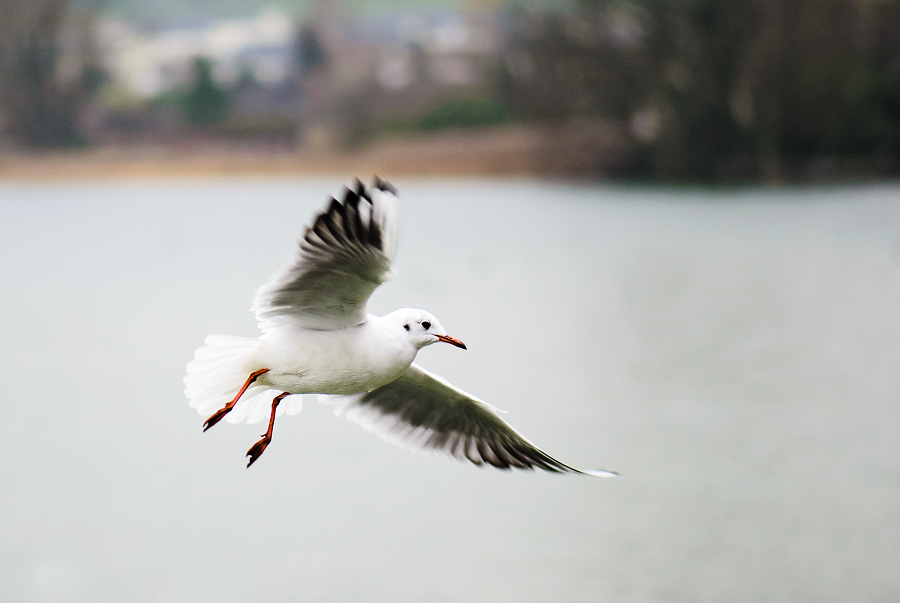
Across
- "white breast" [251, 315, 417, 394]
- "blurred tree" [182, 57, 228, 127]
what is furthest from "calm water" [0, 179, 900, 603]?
"blurred tree" [182, 57, 228, 127]

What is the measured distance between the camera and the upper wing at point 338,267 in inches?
174

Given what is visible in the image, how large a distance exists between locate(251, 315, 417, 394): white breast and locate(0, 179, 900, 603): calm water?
111 inches

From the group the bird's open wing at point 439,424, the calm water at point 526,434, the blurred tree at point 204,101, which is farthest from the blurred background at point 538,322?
the blurred tree at point 204,101

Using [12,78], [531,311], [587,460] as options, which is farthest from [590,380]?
[12,78]

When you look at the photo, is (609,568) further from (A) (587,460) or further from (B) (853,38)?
(B) (853,38)

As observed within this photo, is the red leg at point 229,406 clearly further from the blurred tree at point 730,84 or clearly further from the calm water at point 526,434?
the blurred tree at point 730,84

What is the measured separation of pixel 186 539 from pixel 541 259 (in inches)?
526

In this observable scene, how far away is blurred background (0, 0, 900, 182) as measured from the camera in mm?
29172

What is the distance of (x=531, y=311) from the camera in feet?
52.0

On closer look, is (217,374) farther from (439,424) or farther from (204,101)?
(204,101)

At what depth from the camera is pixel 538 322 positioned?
15.0 metres

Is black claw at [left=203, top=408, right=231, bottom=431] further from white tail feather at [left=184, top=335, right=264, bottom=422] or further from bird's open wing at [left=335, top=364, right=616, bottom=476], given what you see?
bird's open wing at [left=335, top=364, right=616, bottom=476]

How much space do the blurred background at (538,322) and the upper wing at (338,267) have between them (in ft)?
9.94

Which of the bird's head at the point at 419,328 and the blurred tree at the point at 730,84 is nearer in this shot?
the bird's head at the point at 419,328
